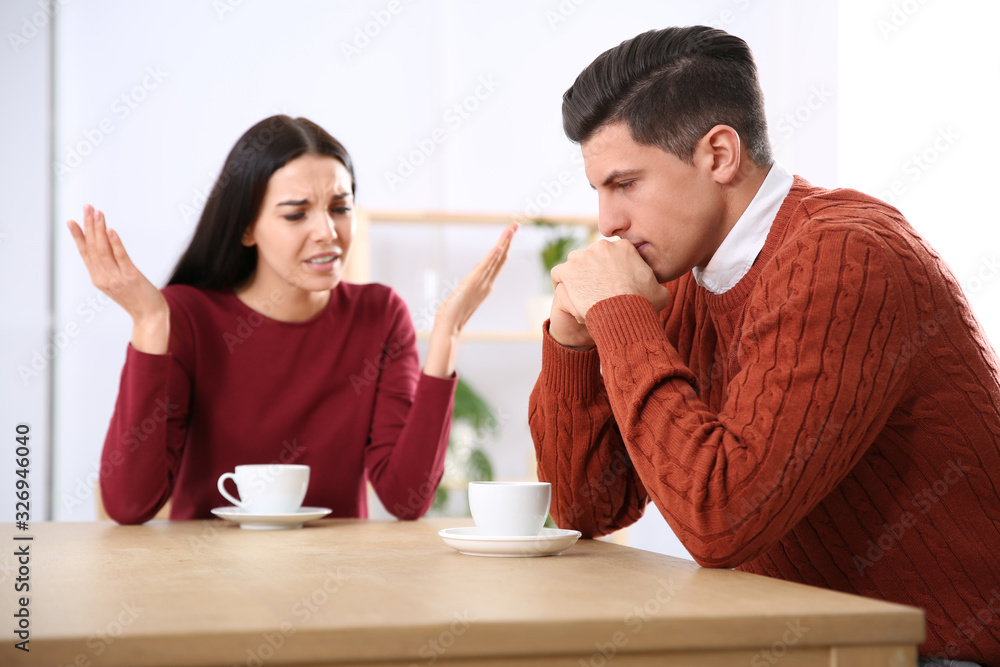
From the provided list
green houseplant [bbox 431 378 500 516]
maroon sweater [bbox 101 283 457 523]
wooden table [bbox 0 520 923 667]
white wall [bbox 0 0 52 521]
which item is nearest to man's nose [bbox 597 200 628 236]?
wooden table [bbox 0 520 923 667]

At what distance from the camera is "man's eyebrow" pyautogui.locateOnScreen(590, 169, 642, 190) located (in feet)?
4.05

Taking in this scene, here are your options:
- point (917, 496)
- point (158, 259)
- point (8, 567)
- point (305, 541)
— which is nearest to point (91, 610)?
point (8, 567)

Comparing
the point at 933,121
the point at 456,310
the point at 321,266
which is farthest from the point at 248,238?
the point at 933,121

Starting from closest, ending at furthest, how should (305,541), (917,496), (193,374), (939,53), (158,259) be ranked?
(917,496) → (305,541) → (193,374) → (939,53) → (158,259)

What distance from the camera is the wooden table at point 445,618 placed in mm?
629

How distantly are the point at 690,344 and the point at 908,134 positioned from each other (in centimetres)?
191

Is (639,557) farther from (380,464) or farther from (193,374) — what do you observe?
(193,374)

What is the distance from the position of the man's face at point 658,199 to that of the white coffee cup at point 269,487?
65 centimetres

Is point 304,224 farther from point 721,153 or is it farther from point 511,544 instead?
point 511,544

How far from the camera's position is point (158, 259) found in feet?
10.9

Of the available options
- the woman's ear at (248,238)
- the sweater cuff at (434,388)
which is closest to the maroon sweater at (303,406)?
the sweater cuff at (434,388)

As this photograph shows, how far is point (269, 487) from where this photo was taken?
1444mm

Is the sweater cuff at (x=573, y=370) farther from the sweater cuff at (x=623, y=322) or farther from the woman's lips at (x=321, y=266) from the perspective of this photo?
the woman's lips at (x=321, y=266)

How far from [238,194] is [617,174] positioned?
0.98 m
